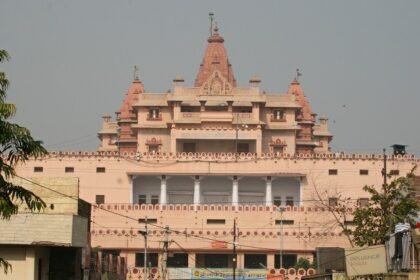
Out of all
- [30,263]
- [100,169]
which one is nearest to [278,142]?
[100,169]

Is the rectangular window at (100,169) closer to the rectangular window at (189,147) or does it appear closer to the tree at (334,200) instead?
the rectangular window at (189,147)

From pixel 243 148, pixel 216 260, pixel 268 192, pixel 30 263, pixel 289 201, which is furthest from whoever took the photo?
pixel 243 148

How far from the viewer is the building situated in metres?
34.2

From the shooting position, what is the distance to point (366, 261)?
114 ft

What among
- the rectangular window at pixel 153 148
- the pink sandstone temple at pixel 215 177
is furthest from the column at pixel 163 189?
the rectangular window at pixel 153 148

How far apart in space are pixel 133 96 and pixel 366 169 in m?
22.1

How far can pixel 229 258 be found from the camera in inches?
3162

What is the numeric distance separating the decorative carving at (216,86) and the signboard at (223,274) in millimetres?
19422

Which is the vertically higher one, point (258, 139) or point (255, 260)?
point (258, 139)

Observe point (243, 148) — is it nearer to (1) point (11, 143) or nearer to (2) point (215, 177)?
(2) point (215, 177)

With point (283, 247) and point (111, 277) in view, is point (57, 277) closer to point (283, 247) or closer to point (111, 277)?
point (111, 277)

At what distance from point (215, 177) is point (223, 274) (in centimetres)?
1547

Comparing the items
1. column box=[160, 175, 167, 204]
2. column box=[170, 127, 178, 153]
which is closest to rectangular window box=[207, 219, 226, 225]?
column box=[160, 175, 167, 204]

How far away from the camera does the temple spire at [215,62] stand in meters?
93.4
